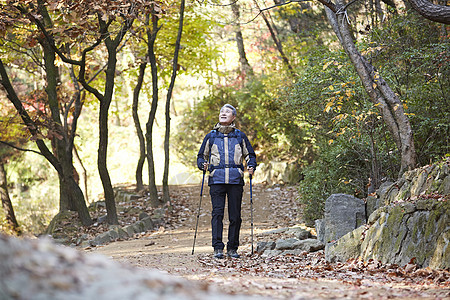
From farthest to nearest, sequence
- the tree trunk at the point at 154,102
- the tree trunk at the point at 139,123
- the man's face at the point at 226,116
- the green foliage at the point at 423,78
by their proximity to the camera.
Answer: the tree trunk at the point at 139,123 < the tree trunk at the point at 154,102 < the green foliage at the point at 423,78 < the man's face at the point at 226,116

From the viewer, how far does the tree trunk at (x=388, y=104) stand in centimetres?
759

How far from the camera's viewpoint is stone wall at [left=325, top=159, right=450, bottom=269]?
503 cm

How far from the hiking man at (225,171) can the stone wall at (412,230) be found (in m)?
1.38

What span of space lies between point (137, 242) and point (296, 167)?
9.58m

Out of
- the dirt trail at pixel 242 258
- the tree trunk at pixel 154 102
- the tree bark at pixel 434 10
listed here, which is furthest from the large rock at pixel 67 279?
the tree trunk at pixel 154 102

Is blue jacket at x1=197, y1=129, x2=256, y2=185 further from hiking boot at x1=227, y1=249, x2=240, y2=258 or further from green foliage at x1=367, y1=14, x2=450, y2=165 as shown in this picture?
green foliage at x1=367, y1=14, x2=450, y2=165

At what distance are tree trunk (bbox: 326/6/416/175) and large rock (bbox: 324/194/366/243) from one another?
95 cm

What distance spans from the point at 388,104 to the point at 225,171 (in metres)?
2.89

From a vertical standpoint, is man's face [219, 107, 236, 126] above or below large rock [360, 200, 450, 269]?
above

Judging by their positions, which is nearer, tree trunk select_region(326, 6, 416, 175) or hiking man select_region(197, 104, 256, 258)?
hiking man select_region(197, 104, 256, 258)

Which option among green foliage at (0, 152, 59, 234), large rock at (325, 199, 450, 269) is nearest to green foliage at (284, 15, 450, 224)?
large rock at (325, 199, 450, 269)

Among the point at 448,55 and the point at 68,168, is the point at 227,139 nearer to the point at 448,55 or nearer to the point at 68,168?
the point at 448,55

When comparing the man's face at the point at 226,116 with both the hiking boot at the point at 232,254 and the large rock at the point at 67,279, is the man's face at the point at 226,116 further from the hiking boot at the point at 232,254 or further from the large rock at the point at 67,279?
the large rock at the point at 67,279

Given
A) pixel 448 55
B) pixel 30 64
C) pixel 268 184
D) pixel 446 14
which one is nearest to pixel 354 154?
pixel 448 55
